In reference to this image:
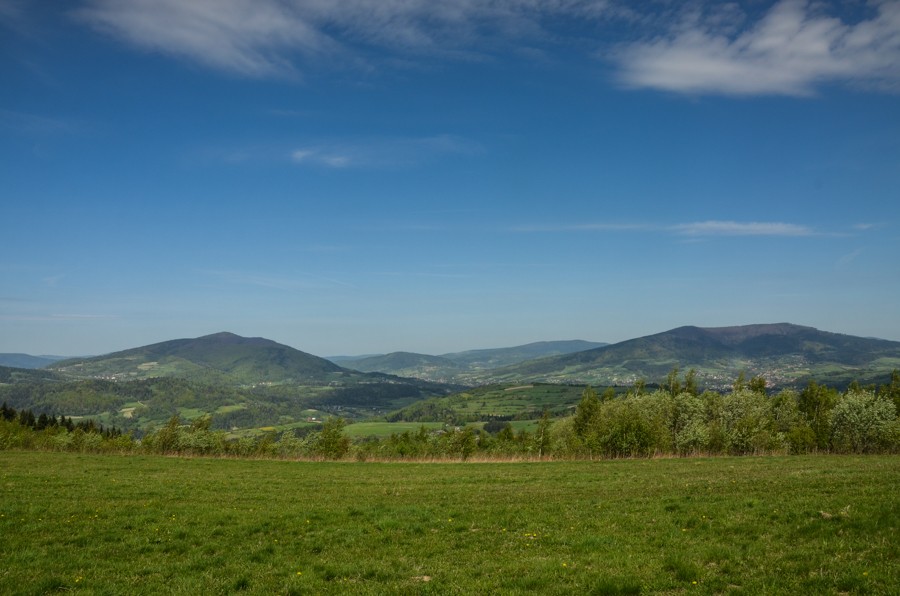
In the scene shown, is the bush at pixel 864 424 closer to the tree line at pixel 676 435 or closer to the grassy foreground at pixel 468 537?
the tree line at pixel 676 435

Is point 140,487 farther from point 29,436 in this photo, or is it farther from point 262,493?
point 29,436

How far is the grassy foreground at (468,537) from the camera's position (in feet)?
36.6

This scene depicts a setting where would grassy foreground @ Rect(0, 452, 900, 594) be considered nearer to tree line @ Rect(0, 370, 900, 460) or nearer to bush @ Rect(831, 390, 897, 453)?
tree line @ Rect(0, 370, 900, 460)

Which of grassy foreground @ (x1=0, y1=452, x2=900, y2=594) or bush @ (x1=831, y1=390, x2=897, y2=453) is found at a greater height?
grassy foreground @ (x1=0, y1=452, x2=900, y2=594)

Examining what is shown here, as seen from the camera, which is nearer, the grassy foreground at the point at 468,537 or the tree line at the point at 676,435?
the grassy foreground at the point at 468,537

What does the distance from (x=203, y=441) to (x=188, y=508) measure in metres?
39.3

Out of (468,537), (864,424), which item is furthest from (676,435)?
(468,537)

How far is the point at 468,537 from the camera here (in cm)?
1577

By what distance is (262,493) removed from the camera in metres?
25.2

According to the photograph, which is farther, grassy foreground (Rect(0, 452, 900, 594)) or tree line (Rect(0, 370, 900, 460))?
tree line (Rect(0, 370, 900, 460))

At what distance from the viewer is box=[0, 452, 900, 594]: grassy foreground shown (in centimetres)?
1116

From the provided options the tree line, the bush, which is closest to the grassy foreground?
the tree line

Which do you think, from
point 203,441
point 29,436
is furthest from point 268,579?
point 29,436

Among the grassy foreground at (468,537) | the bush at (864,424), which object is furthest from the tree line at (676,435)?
the grassy foreground at (468,537)
